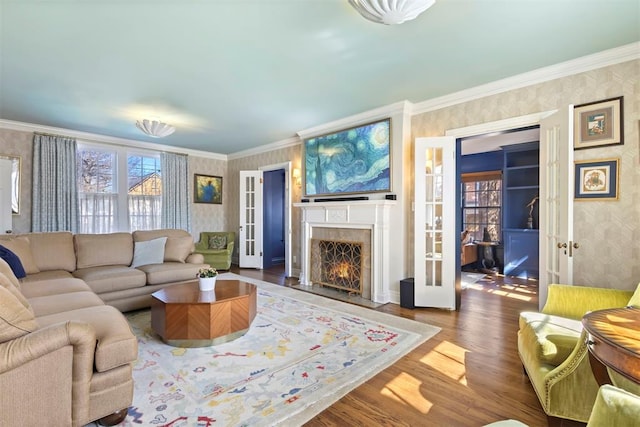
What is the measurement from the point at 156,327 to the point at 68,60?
277 cm

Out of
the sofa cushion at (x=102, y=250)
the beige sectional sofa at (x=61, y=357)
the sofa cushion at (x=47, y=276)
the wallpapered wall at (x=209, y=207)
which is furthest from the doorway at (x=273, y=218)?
the beige sectional sofa at (x=61, y=357)

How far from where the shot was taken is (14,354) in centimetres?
132

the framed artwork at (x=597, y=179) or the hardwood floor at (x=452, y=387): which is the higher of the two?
the framed artwork at (x=597, y=179)

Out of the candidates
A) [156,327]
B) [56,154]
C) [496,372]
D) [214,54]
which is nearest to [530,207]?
[496,372]

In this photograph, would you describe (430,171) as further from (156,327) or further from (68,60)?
(68,60)

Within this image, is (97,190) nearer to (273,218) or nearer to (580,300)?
(273,218)

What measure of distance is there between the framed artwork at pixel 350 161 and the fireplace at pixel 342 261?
70 centimetres

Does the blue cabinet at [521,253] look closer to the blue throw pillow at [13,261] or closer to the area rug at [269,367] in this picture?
the area rug at [269,367]

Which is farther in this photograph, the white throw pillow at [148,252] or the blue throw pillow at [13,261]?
the white throw pillow at [148,252]

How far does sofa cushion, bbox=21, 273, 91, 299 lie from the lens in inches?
102

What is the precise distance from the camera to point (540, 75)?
3121 millimetres

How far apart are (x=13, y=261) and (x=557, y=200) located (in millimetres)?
5470

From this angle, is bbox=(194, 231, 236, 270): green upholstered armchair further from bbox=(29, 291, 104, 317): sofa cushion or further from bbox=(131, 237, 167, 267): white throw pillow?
bbox=(29, 291, 104, 317): sofa cushion

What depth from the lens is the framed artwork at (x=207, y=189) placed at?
7.00m
